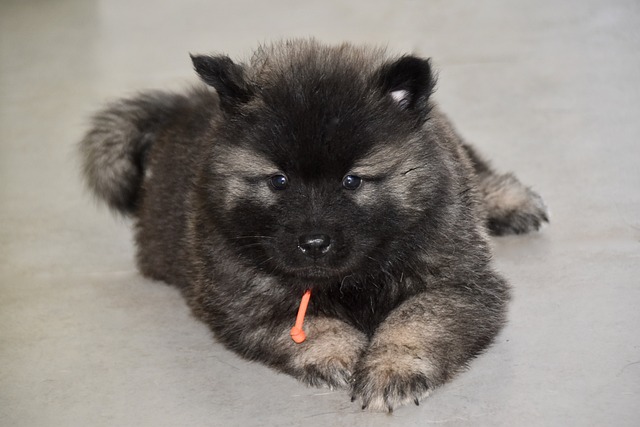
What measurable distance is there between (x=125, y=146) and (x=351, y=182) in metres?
1.89

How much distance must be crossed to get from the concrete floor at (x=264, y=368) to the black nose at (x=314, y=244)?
1.97ft

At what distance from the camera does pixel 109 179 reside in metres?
4.91

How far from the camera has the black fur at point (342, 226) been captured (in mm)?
3414

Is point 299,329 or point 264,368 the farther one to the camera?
point 264,368

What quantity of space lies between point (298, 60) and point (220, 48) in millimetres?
4493

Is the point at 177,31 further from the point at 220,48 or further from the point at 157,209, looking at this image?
the point at 157,209

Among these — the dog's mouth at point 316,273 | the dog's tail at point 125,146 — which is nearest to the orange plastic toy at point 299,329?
the dog's mouth at point 316,273

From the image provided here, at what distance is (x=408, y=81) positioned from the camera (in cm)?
354

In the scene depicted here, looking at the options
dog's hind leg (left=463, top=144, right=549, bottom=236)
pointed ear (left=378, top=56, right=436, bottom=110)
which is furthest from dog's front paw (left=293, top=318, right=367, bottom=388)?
dog's hind leg (left=463, top=144, right=549, bottom=236)

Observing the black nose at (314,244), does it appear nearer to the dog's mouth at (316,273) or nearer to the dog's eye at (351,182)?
the dog's mouth at (316,273)

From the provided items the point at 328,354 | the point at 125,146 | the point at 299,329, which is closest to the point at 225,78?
the point at 299,329

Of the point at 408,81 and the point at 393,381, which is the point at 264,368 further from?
the point at 408,81

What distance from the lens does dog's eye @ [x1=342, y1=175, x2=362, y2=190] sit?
343 cm

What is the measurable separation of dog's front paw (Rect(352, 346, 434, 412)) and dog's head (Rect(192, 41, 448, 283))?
0.36 meters
